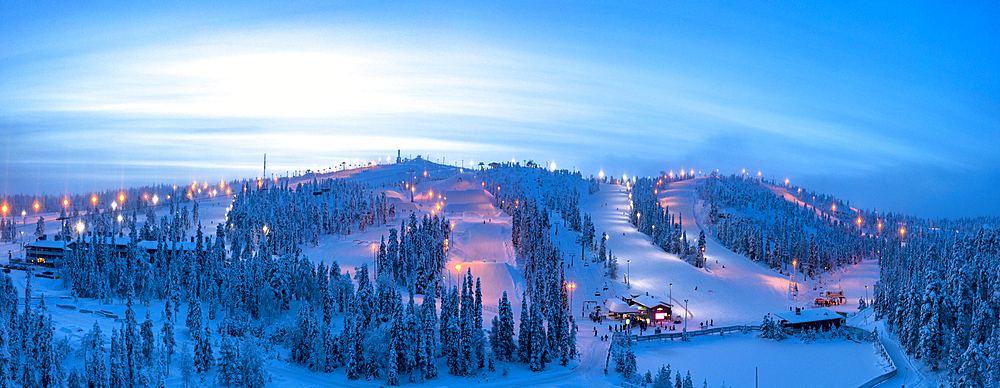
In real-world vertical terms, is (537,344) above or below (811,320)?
above

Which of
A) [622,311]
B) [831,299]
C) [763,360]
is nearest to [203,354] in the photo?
[622,311]

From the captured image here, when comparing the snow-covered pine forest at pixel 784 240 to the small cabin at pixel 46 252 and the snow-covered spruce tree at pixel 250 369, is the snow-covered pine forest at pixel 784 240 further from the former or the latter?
the small cabin at pixel 46 252

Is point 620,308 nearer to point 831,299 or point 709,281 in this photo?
point 709,281

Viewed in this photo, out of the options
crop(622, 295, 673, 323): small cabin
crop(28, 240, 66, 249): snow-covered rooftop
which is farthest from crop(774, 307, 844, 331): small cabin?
crop(28, 240, 66, 249): snow-covered rooftop

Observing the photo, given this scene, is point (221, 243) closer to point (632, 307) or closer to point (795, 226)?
point (632, 307)

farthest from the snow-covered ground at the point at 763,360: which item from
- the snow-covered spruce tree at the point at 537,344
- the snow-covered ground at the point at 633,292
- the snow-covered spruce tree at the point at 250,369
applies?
the snow-covered spruce tree at the point at 250,369

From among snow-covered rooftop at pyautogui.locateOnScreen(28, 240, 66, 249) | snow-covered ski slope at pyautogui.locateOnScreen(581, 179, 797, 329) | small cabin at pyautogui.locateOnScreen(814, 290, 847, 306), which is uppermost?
snow-covered rooftop at pyautogui.locateOnScreen(28, 240, 66, 249)

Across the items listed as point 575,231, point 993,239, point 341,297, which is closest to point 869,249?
point 575,231

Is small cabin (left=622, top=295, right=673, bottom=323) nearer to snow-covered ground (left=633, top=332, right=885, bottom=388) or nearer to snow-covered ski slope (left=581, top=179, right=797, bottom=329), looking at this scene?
snow-covered ski slope (left=581, top=179, right=797, bottom=329)
